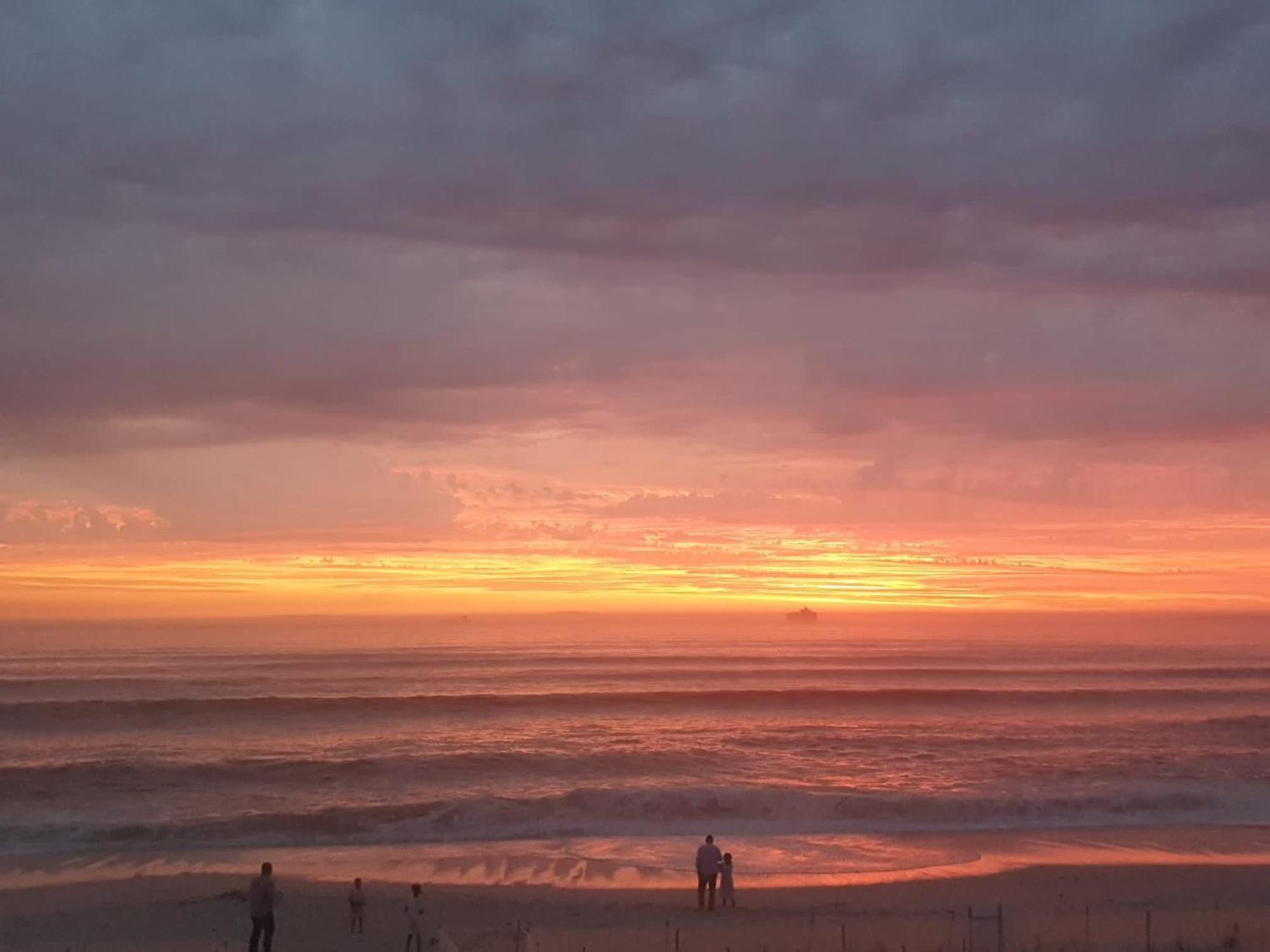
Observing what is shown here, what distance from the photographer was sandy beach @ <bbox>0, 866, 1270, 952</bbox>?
14.7 metres

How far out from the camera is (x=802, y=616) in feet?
582

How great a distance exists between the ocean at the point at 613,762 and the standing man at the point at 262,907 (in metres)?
5.72

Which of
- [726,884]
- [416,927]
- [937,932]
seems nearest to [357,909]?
[416,927]

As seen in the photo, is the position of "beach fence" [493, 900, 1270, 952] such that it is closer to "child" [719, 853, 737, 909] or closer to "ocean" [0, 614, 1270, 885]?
"child" [719, 853, 737, 909]

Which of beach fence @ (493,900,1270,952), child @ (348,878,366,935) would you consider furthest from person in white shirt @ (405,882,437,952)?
beach fence @ (493,900,1270,952)

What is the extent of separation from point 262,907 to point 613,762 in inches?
717

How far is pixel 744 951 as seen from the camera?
1458 cm

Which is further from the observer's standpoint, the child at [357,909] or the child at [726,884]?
the child at [726,884]

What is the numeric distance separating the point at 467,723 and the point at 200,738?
9.60m

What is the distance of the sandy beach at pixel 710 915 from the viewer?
48.3 ft

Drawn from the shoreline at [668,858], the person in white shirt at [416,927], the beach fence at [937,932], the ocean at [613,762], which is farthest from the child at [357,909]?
the ocean at [613,762]

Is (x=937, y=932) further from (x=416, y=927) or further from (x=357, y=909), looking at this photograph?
(x=357, y=909)

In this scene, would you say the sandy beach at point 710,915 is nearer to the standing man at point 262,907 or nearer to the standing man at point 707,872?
the standing man at point 707,872

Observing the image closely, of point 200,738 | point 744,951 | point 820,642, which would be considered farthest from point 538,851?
point 820,642
